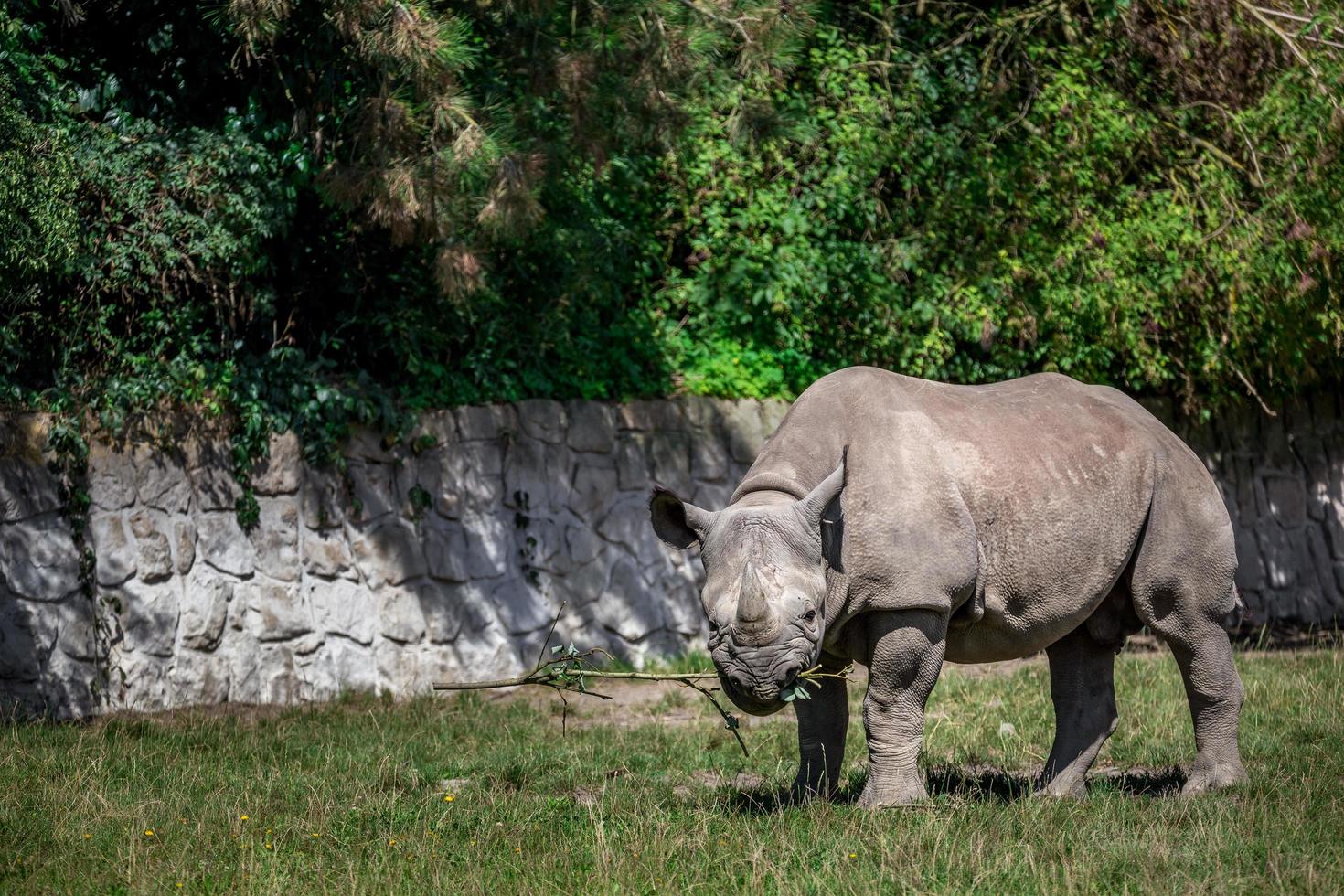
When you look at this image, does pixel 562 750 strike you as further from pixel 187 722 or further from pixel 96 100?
pixel 96 100

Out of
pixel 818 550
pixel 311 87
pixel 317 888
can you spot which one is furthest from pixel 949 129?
→ pixel 317 888

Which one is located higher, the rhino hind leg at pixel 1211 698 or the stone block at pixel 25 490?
the stone block at pixel 25 490

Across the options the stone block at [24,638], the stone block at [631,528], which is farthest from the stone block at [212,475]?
the stone block at [631,528]

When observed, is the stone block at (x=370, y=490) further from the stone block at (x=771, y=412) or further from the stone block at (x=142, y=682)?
the stone block at (x=771, y=412)

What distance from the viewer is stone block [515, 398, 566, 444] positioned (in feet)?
36.7

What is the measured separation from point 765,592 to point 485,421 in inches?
236

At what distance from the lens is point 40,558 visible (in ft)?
29.6

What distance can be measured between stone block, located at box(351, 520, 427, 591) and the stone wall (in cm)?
1

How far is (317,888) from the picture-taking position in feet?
16.4

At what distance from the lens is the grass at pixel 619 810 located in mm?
5137

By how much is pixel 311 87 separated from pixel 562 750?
199 inches

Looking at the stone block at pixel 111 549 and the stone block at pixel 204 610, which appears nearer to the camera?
the stone block at pixel 111 549

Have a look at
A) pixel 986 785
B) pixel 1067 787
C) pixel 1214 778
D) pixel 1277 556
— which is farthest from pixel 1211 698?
pixel 1277 556

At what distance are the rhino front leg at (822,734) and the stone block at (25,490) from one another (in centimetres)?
532
